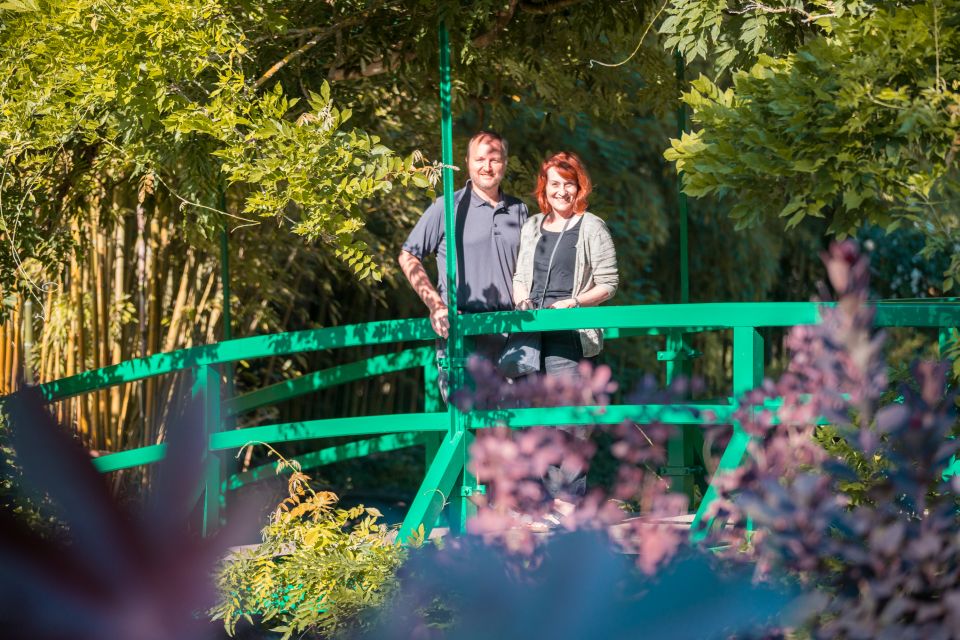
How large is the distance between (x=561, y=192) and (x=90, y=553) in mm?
3094

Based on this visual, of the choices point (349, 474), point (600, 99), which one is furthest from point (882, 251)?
point (600, 99)

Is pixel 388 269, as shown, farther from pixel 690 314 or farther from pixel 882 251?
pixel 882 251

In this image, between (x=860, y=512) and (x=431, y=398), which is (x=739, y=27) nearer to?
(x=431, y=398)

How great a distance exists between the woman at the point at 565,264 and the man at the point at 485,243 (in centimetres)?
9

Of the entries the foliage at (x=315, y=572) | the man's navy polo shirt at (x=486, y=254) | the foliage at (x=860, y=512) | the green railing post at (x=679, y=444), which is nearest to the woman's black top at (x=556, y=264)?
the man's navy polo shirt at (x=486, y=254)

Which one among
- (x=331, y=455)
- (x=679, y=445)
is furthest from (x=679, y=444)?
(x=331, y=455)

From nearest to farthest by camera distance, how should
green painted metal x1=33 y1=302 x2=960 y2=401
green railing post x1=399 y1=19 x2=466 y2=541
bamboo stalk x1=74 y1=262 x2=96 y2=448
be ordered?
1. green painted metal x1=33 y1=302 x2=960 y2=401
2. green railing post x1=399 y1=19 x2=466 y2=541
3. bamboo stalk x1=74 y1=262 x2=96 y2=448

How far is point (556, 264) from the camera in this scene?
11.7ft

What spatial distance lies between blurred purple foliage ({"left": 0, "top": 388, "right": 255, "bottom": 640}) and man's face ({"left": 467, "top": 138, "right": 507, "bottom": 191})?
3.12 metres

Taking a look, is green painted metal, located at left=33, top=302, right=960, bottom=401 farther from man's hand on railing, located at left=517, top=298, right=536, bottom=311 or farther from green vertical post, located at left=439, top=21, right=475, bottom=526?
man's hand on railing, located at left=517, top=298, right=536, bottom=311

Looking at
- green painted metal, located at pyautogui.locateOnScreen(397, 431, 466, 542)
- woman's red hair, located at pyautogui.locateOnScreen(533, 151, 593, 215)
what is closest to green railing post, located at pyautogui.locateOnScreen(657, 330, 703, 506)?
woman's red hair, located at pyautogui.locateOnScreen(533, 151, 593, 215)

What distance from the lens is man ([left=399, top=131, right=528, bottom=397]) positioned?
12.1 feet

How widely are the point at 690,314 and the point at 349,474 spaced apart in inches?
210

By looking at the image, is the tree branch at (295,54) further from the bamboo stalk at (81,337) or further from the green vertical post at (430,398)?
the bamboo stalk at (81,337)
